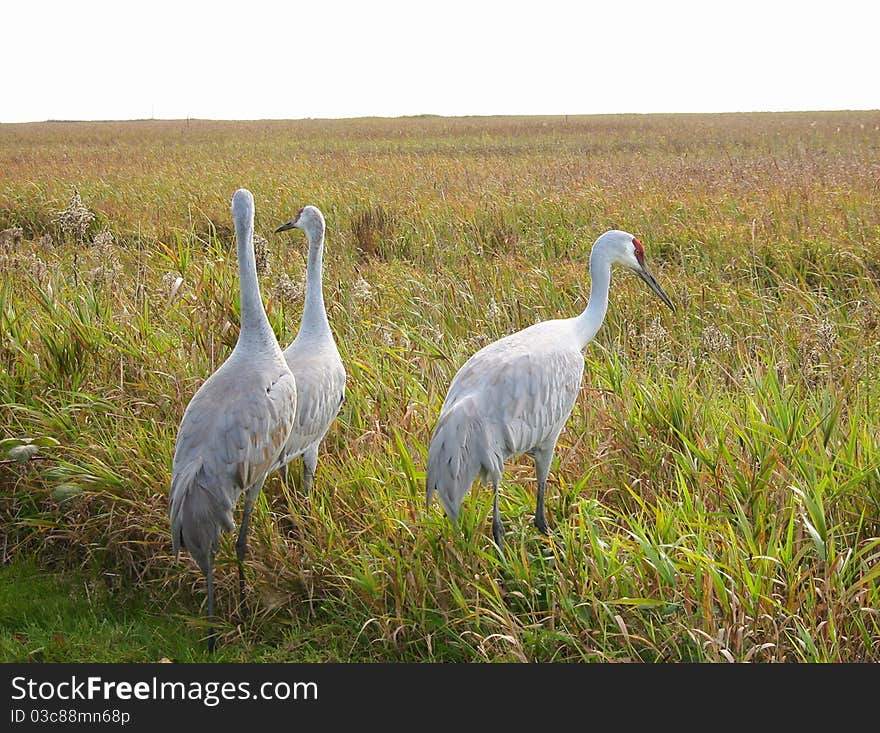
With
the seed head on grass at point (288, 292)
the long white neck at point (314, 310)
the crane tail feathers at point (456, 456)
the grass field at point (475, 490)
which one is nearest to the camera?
the grass field at point (475, 490)

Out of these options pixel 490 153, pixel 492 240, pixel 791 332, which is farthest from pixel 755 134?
pixel 791 332

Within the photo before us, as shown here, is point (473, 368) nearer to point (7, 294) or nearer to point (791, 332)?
point (791, 332)

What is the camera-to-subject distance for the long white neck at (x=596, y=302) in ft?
13.3

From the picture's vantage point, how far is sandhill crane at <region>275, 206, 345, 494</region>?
13.2 ft

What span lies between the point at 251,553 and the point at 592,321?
6.33 feet

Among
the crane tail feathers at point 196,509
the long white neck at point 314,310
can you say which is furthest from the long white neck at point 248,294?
the long white neck at point 314,310

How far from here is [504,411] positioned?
349cm

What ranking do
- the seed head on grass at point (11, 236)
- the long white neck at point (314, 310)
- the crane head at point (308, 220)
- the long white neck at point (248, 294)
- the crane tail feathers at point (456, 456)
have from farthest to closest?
the seed head on grass at point (11, 236)
the crane head at point (308, 220)
the long white neck at point (314, 310)
the long white neck at point (248, 294)
the crane tail feathers at point (456, 456)

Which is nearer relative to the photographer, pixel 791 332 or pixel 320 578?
pixel 320 578

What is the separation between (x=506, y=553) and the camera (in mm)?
3559

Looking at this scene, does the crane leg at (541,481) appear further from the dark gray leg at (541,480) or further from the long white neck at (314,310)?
the long white neck at (314,310)

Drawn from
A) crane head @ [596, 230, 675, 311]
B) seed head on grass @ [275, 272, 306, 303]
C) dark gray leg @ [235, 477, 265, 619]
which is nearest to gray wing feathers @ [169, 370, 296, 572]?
dark gray leg @ [235, 477, 265, 619]

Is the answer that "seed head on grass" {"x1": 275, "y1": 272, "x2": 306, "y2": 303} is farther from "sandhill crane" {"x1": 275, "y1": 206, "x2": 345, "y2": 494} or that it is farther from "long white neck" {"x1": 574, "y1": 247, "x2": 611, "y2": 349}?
"long white neck" {"x1": 574, "y1": 247, "x2": 611, "y2": 349}

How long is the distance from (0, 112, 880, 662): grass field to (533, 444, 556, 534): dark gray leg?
0.31 ft
